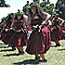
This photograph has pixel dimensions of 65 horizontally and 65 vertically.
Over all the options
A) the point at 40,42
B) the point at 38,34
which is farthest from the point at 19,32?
the point at 40,42

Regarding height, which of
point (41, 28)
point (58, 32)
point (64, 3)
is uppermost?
point (41, 28)

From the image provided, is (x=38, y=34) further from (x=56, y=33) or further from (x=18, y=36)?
(x=56, y=33)

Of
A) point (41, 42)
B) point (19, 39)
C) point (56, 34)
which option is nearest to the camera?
point (41, 42)

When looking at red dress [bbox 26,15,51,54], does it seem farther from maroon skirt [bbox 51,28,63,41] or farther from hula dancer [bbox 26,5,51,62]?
maroon skirt [bbox 51,28,63,41]

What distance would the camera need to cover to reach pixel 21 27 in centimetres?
1197

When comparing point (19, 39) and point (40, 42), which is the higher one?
point (40, 42)

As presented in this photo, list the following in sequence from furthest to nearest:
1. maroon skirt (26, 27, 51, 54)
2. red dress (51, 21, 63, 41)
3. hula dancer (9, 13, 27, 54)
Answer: red dress (51, 21, 63, 41), hula dancer (9, 13, 27, 54), maroon skirt (26, 27, 51, 54)

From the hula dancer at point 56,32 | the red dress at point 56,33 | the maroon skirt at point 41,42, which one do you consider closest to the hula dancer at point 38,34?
the maroon skirt at point 41,42

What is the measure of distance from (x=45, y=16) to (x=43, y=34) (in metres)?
0.57

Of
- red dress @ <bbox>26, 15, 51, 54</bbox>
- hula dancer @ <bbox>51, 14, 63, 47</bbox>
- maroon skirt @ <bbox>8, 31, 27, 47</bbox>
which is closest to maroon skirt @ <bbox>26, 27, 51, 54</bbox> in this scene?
red dress @ <bbox>26, 15, 51, 54</bbox>

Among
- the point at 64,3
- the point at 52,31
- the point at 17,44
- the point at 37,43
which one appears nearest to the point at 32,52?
the point at 37,43

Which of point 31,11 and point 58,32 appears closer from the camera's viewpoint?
point 31,11

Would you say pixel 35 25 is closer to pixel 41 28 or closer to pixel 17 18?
pixel 41 28

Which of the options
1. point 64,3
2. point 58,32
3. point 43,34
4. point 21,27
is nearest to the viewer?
point 43,34
